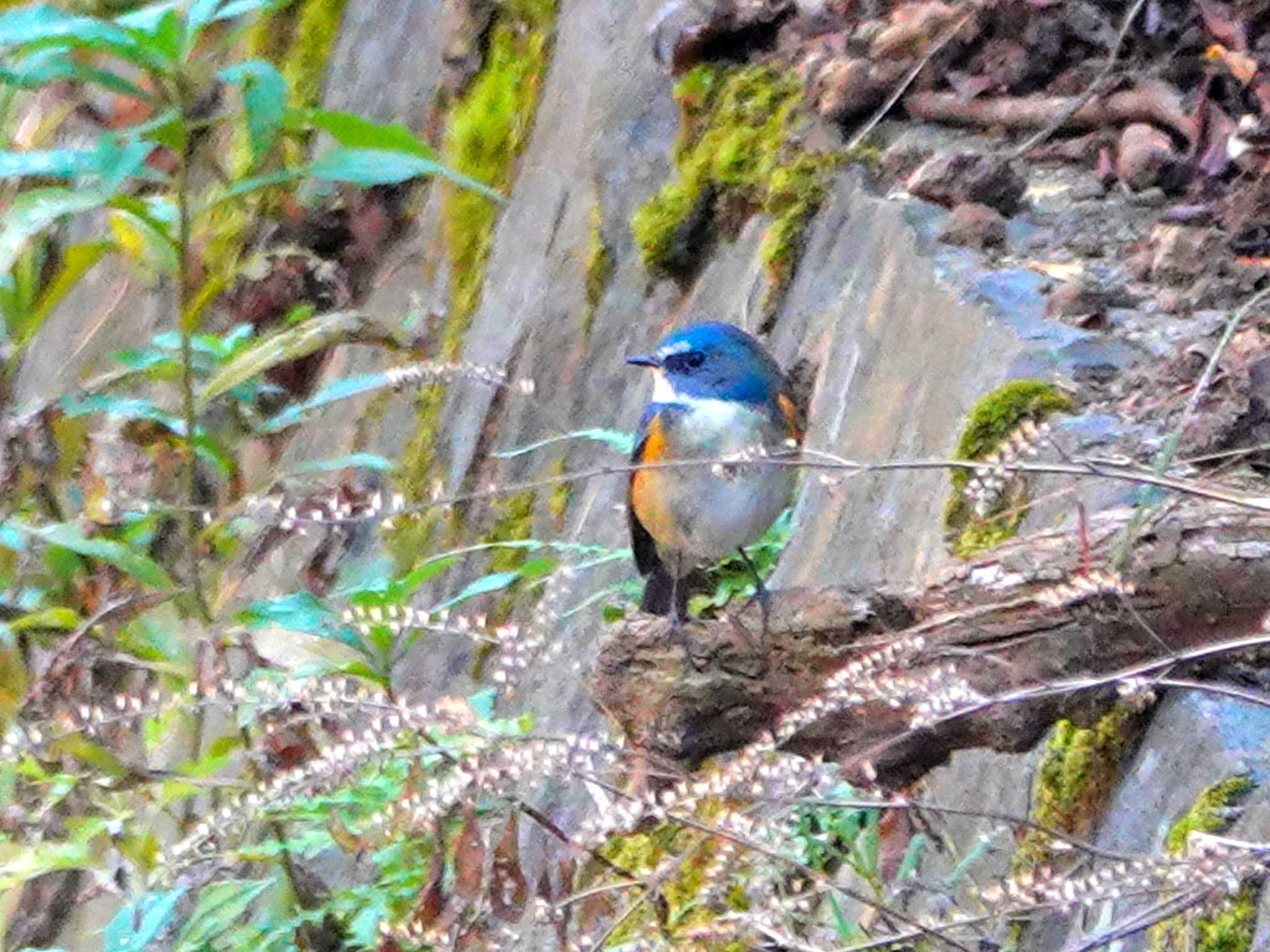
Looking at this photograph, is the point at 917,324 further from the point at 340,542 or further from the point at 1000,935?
the point at 340,542

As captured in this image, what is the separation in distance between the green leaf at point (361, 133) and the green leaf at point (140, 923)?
1247mm

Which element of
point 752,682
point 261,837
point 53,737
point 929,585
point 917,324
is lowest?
point 261,837

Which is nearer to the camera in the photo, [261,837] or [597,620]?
[261,837]

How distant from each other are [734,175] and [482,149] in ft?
4.29

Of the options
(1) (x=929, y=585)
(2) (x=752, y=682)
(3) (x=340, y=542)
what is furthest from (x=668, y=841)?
(3) (x=340, y=542)

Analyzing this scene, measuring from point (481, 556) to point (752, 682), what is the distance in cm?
226

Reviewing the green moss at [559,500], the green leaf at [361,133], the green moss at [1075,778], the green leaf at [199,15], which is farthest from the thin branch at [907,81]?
the green moss at [1075,778]

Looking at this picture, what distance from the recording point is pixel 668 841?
3178mm

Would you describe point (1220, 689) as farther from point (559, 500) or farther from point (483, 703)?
point (559, 500)

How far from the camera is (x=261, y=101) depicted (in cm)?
282

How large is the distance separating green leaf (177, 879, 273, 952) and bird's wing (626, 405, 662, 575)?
1.03 metres

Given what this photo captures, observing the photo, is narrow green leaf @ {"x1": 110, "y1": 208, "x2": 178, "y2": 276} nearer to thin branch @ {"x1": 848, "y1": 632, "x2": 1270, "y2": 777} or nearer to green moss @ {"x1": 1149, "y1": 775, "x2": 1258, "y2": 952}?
thin branch @ {"x1": 848, "y1": 632, "x2": 1270, "y2": 777}

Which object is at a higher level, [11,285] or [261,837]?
[11,285]

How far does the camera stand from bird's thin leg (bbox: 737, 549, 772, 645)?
2525 mm
